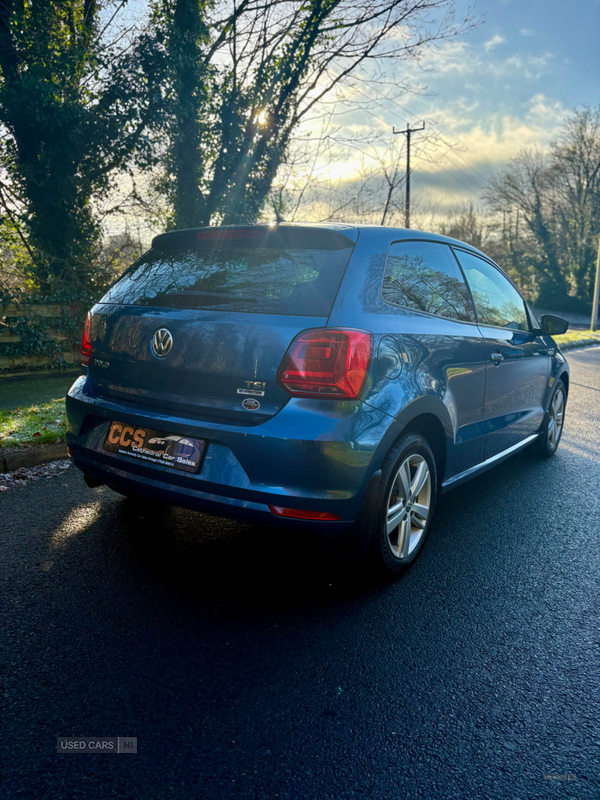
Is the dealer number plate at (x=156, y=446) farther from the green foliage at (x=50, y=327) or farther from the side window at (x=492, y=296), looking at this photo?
the green foliage at (x=50, y=327)

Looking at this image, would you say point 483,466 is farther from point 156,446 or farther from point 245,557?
point 156,446

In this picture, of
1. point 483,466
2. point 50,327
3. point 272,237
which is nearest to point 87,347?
point 272,237

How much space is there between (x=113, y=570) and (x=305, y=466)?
125cm

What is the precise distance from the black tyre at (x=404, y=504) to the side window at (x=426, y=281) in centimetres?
71

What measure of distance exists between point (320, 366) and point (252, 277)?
59 cm

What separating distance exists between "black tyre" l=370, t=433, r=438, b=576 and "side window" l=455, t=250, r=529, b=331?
1.27 m

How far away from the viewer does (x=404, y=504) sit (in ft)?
9.99

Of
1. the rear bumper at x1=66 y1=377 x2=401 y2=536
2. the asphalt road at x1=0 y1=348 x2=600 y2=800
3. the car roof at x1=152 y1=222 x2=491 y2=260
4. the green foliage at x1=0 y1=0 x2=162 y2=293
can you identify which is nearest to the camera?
the asphalt road at x1=0 y1=348 x2=600 y2=800

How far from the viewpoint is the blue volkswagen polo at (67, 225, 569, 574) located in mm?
2496

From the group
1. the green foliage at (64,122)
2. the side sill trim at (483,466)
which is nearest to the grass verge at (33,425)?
the side sill trim at (483,466)

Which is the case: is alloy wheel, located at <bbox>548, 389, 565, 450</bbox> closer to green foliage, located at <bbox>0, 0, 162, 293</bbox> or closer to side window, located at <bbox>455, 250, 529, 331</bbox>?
side window, located at <bbox>455, 250, 529, 331</bbox>

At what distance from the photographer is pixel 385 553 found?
2875mm

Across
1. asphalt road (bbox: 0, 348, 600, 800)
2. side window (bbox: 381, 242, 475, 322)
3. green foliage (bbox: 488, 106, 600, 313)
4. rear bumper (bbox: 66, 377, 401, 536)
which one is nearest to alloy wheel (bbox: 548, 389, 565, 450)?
asphalt road (bbox: 0, 348, 600, 800)

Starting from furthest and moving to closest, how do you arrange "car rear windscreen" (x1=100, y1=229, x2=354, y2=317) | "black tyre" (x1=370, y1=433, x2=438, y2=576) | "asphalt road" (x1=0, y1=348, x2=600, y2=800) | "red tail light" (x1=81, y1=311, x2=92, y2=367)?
"red tail light" (x1=81, y1=311, x2=92, y2=367), "black tyre" (x1=370, y1=433, x2=438, y2=576), "car rear windscreen" (x1=100, y1=229, x2=354, y2=317), "asphalt road" (x1=0, y1=348, x2=600, y2=800)
